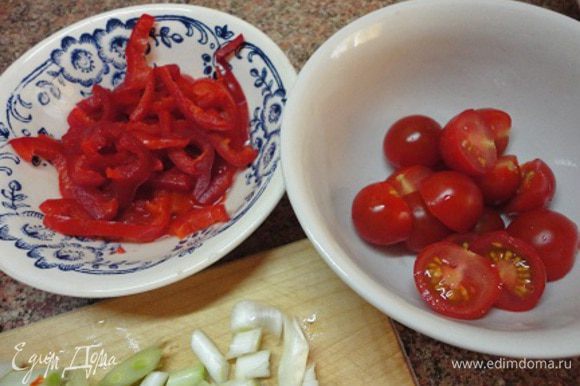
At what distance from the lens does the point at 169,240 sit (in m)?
1.02

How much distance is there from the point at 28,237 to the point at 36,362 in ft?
0.74

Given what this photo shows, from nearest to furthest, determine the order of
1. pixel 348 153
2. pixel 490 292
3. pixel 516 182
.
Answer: pixel 490 292 → pixel 516 182 → pixel 348 153

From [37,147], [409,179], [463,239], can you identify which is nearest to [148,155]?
[37,147]

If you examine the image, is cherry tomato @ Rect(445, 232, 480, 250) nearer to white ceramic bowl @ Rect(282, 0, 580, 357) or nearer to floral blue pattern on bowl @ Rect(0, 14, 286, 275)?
white ceramic bowl @ Rect(282, 0, 580, 357)

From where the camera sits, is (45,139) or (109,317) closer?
(109,317)

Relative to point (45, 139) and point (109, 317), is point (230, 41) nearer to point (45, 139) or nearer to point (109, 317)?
point (45, 139)

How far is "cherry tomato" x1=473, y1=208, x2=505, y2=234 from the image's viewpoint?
3.06 feet

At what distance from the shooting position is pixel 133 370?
35.9 inches

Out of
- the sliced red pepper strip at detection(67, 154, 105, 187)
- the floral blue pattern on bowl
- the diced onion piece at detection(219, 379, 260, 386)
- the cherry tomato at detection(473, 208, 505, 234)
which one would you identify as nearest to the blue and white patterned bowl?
the floral blue pattern on bowl

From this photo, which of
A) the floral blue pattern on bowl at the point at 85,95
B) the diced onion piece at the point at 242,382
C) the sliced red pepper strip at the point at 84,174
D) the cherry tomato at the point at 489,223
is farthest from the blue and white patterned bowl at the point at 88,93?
the cherry tomato at the point at 489,223

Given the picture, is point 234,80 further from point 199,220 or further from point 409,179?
point 409,179

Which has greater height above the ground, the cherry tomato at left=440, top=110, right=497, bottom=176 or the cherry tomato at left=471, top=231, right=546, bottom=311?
the cherry tomato at left=440, top=110, right=497, bottom=176

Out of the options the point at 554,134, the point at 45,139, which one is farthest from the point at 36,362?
the point at 554,134

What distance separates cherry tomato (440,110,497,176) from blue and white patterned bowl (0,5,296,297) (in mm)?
305
